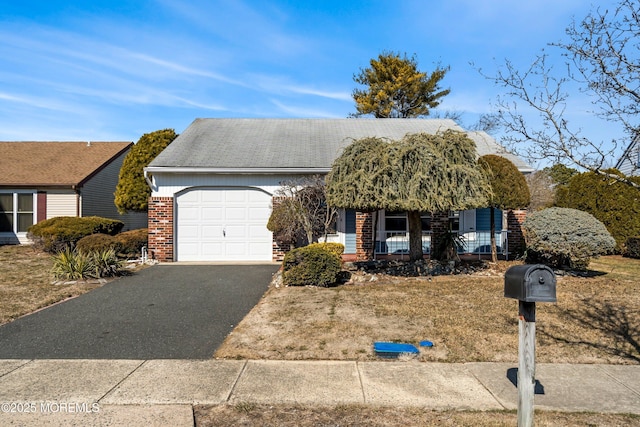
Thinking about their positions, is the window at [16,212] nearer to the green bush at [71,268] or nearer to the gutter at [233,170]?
the gutter at [233,170]

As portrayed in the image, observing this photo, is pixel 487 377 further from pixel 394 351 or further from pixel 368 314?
pixel 368 314

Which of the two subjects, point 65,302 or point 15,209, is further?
point 15,209

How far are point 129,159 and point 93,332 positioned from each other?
13.8 metres

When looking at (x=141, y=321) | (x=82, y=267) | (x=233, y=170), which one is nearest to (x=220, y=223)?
(x=233, y=170)

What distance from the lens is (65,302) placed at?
8750 mm

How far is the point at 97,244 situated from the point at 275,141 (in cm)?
679

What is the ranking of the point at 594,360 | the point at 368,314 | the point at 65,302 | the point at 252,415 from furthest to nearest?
1. the point at 65,302
2. the point at 368,314
3. the point at 594,360
4. the point at 252,415

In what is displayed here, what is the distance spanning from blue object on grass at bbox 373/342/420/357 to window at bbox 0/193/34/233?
706 inches

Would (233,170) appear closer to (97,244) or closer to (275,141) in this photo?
(275,141)

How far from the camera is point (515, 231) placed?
14.5 meters

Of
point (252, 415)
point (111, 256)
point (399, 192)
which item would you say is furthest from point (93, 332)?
point (399, 192)

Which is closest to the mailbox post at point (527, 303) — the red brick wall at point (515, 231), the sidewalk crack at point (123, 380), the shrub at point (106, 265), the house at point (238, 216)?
the sidewalk crack at point (123, 380)

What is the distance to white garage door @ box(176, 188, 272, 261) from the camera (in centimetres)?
1432

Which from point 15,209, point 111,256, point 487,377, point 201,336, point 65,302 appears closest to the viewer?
point 487,377
